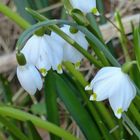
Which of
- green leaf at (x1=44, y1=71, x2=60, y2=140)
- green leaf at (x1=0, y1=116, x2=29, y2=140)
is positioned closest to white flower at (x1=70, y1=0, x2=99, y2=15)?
green leaf at (x1=44, y1=71, x2=60, y2=140)

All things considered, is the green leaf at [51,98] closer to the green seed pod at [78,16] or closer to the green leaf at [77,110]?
the green leaf at [77,110]

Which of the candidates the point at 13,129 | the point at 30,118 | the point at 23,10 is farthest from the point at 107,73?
the point at 23,10

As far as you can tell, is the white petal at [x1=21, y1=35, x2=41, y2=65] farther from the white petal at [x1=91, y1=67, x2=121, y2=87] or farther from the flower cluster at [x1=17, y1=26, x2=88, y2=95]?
the white petal at [x1=91, y1=67, x2=121, y2=87]

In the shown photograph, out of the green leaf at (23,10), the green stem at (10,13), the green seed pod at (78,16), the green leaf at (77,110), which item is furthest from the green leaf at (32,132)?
the green leaf at (23,10)

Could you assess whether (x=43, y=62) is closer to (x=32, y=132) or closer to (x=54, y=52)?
(x=54, y=52)

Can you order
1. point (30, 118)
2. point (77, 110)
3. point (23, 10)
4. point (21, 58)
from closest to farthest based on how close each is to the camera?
point (21, 58), point (30, 118), point (77, 110), point (23, 10)

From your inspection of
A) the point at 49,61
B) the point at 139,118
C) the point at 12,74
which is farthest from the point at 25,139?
the point at 12,74

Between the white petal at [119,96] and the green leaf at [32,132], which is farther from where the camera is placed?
the green leaf at [32,132]
